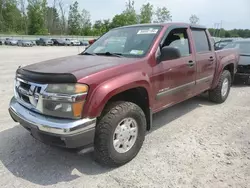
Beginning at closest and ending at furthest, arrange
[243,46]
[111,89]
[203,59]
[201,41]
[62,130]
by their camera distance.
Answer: [62,130] → [111,89] → [203,59] → [201,41] → [243,46]

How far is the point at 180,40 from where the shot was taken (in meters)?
4.27

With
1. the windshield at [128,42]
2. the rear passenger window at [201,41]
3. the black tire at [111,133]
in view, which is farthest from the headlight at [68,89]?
the rear passenger window at [201,41]

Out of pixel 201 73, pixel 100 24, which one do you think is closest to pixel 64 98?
pixel 201 73

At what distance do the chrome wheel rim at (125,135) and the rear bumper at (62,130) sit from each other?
1.25 ft

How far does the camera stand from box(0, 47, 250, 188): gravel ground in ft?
9.14

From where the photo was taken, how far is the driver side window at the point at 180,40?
3986mm

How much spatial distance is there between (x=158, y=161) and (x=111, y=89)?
3.96 feet

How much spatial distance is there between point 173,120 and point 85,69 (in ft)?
7.93

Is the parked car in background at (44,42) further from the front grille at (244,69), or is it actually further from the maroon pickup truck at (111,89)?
the maroon pickup truck at (111,89)

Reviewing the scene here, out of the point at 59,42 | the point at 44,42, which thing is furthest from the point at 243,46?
the point at 59,42

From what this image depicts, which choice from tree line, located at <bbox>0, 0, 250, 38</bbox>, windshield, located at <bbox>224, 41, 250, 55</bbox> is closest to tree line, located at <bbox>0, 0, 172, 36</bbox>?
tree line, located at <bbox>0, 0, 250, 38</bbox>

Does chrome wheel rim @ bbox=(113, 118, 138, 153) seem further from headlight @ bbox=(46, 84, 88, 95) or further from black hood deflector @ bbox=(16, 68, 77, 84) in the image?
black hood deflector @ bbox=(16, 68, 77, 84)

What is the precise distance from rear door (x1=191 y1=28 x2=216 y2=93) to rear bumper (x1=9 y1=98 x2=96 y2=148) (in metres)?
2.69

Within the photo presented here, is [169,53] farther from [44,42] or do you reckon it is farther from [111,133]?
[44,42]
